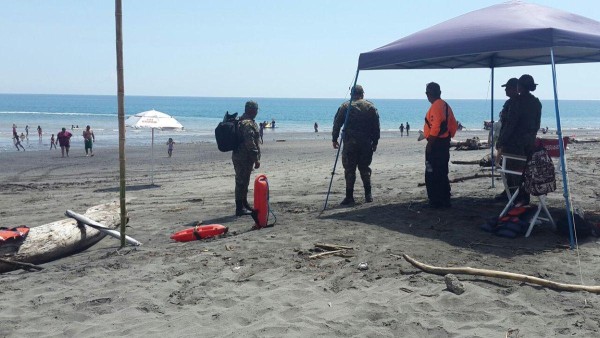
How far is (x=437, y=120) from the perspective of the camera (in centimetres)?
833

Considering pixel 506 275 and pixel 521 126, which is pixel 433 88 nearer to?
pixel 521 126

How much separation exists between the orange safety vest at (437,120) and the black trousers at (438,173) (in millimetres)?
131

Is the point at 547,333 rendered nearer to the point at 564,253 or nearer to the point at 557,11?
the point at 564,253

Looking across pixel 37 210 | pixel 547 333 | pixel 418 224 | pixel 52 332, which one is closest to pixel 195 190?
pixel 37 210

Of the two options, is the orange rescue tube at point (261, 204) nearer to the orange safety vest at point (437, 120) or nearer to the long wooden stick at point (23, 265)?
the orange safety vest at point (437, 120)

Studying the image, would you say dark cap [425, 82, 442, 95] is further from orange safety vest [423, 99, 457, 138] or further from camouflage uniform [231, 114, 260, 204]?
camouflage uniform [231, 114, 260, 204]

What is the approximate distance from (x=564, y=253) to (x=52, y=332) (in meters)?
5.06

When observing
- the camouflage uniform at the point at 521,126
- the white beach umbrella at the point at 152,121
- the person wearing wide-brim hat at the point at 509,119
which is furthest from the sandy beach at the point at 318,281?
the white beach umbrella at the point at 152,121

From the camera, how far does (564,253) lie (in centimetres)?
638

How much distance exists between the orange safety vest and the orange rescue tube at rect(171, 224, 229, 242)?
3166 mm

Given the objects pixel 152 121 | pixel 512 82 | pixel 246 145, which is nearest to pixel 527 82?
pixel 512 82

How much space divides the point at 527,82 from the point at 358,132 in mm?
2607

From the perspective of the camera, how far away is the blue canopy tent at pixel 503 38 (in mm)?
6707

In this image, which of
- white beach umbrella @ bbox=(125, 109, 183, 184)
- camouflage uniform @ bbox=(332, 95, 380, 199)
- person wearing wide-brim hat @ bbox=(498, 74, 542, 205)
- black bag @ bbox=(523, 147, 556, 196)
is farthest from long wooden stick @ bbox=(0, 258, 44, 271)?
white beach umbrella @ bbox=(125, 109, 183, 184)
